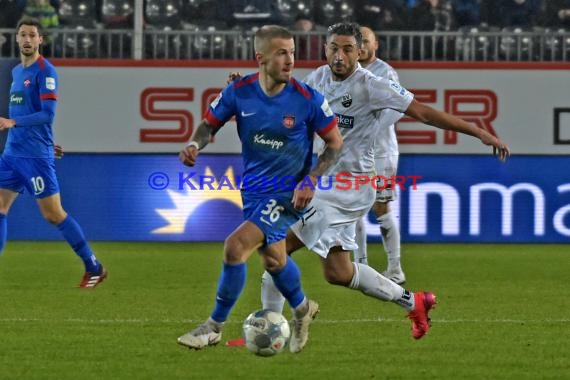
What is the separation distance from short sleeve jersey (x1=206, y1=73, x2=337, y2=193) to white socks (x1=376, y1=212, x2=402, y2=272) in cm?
406

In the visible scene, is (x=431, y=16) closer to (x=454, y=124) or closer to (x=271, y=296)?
(x=454, y=124)

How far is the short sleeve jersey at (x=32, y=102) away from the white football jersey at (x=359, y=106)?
9.17ft

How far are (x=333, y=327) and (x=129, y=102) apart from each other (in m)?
8.21

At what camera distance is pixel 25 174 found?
10.3m

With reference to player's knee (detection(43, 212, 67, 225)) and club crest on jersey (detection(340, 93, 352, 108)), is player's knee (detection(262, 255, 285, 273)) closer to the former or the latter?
club crest on jersey (detection(340, 93, 352, 108))

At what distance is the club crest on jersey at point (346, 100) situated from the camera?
314 inches

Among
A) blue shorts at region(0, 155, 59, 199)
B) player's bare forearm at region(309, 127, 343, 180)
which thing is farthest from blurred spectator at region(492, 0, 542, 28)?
player's bare forearm at region(309, 127, 343, 180)

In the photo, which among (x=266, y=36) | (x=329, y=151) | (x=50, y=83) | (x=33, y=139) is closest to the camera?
(x=266, y=36)

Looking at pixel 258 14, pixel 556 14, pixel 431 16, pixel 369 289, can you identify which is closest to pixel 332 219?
pixel 369 289

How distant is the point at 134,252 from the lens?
578 inches

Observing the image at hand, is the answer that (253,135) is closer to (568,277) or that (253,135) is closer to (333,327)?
(333,327)

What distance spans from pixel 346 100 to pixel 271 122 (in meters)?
1.00

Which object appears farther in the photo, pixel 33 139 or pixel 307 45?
pixel 307 45

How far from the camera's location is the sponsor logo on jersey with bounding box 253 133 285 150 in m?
7.13
